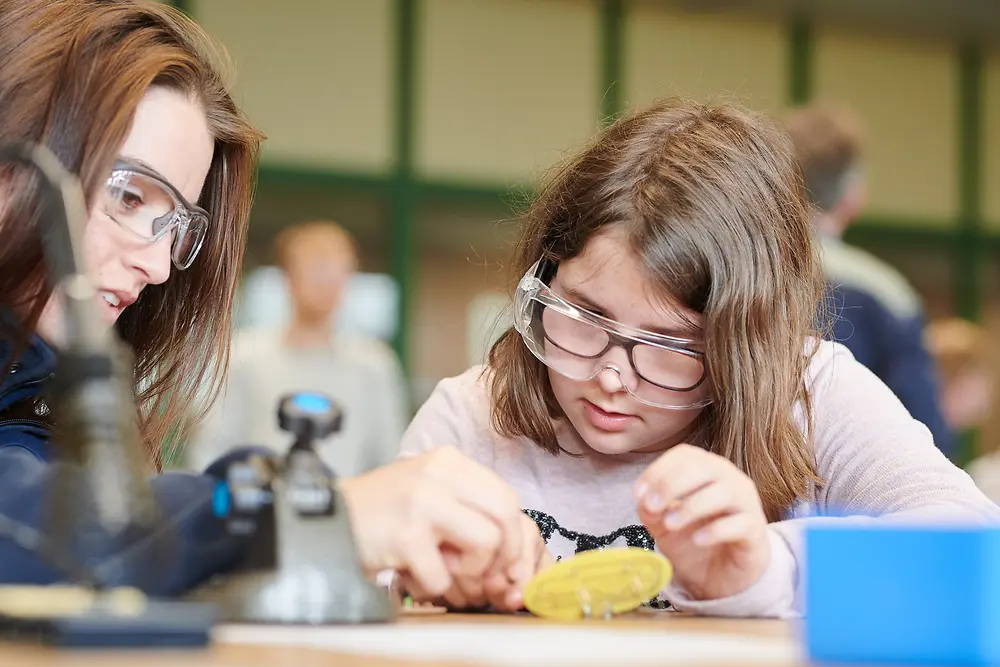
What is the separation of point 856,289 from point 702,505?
83.0 inches

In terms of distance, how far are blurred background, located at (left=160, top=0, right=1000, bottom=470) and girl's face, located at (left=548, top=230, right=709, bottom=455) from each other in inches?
158

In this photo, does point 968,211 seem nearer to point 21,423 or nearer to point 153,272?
point 153,272

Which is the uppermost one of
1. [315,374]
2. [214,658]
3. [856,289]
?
[856,289]

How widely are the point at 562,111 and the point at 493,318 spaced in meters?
5.24

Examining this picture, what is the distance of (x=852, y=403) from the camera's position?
165cm

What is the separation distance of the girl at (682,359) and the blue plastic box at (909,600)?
650 mm

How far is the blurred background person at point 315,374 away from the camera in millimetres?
4488

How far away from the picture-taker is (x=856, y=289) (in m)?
3.18

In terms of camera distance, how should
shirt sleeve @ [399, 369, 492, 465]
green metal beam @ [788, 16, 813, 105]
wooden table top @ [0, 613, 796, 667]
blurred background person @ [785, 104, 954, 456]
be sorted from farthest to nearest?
green metal beam @ [788, 16, 813, 105] → blurred background person @ [785, 104, 954, 456] → shirt sleeve @ [399, 369, 492, 465] → wooden table top @ [0, 613, 796, 667]

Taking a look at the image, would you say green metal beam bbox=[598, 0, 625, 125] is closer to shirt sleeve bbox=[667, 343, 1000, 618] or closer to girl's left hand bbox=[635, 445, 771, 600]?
shirt sleeve bbox=[667, 343, 1000, 618]

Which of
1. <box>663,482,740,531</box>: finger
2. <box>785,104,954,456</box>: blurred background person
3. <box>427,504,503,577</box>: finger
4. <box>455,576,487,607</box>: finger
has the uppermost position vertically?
<box>785,104,954,456</box>: blurred background person

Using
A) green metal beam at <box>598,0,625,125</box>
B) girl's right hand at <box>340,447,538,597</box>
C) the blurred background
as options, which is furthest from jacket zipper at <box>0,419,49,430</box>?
green metal beam at <box>598,0,625,125</box>

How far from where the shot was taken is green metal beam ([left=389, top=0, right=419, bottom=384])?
21.7ft

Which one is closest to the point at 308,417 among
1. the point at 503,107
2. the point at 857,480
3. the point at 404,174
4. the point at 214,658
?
the point at 214,658
